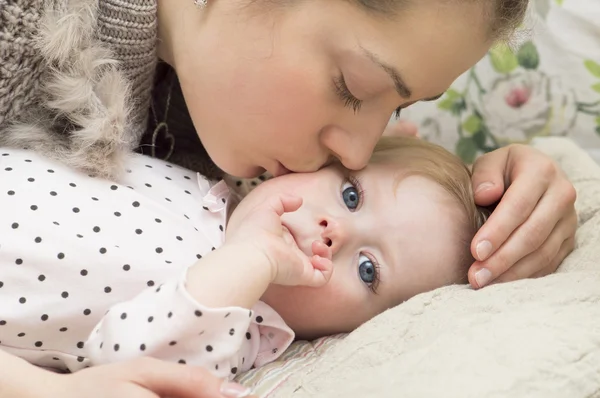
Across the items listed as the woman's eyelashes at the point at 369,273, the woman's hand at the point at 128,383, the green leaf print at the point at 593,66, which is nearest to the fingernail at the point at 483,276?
the woman's eyelashes at the point at 369,273

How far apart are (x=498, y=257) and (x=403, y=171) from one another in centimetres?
19

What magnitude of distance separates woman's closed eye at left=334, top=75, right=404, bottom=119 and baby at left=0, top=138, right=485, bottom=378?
5.1 inches

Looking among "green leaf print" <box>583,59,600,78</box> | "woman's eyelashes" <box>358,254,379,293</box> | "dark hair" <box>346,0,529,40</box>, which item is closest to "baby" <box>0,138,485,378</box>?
"woman's eyelashes" <box>358,254,379,293</box>

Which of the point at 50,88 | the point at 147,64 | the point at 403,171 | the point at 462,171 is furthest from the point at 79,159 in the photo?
the point at 462,171

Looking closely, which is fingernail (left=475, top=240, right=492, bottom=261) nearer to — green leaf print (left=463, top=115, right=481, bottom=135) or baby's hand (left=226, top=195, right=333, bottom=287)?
baby's hand (left=226, top=195, right=333, bottom=287)

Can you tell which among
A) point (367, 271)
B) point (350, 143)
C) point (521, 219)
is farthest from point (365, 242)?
point (521, 219)

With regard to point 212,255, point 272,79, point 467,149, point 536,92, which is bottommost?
point 467,149

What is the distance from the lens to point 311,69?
3.23 ft

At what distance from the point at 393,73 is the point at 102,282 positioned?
18.4 inches

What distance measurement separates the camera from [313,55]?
0.98 metres

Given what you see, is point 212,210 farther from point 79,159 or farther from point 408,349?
point 408,349

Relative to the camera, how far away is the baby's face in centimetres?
102

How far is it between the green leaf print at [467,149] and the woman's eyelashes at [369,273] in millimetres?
774

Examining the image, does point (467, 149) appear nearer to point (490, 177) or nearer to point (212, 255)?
point (490, 177)
